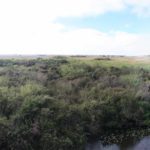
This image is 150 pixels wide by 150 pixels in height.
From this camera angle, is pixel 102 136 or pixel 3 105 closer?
pixel 3 105

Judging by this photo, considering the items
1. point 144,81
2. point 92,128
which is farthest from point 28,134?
point 144,81

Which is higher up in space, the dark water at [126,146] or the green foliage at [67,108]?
the green foliage at [67,108]

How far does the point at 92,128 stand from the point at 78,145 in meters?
6.49

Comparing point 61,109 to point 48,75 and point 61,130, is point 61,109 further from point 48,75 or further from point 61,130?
point 48,75

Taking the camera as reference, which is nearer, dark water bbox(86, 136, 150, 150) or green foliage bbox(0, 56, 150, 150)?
green foliage bbox(0, 56, 150, 150)

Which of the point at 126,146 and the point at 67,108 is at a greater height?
the point at 67,108

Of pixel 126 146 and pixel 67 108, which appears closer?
pixel 67 108

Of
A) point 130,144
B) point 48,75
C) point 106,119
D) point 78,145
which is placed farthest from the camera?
point 48,75

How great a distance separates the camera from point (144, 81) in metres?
60.0

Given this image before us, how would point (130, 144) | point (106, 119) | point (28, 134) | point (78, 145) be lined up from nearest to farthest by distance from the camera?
1. point (28, 134)
2. point (78, 145)
3. point (130, 144)
4. point (106, 119)

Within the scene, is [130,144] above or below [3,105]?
below

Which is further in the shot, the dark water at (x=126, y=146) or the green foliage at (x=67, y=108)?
the dark water at (x=126, y=146)

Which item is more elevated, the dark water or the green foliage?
the green foliage

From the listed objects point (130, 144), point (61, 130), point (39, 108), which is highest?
point (39, 108)
